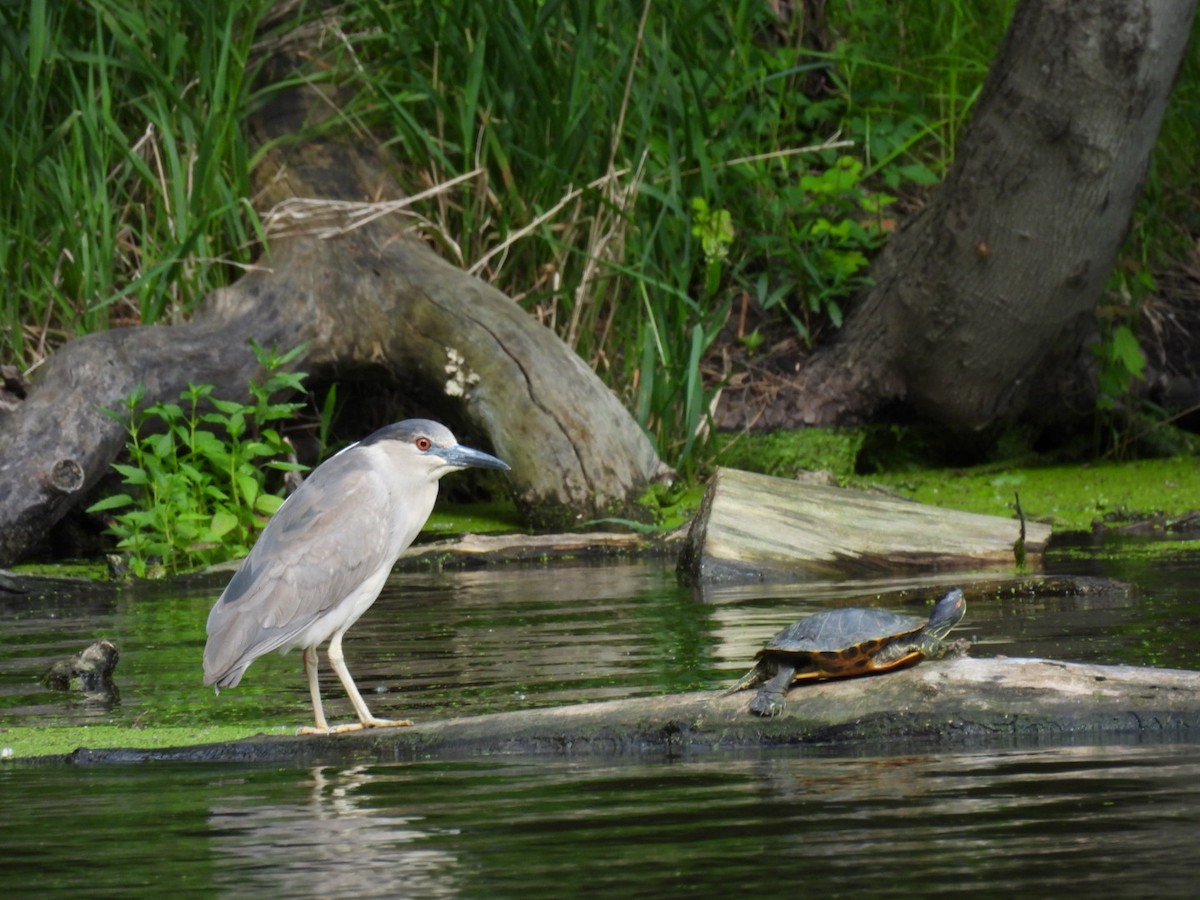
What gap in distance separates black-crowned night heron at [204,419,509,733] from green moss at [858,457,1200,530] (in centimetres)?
396

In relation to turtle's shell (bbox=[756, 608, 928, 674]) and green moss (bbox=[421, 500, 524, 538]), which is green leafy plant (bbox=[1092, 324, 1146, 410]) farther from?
turtle's shell (bbox=[756, 608, 928, 674])

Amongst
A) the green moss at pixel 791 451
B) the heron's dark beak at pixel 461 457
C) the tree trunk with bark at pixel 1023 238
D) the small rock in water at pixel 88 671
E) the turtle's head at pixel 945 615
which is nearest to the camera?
the turtle's head at pixel 945 615

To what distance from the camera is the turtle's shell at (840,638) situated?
3889 millimetres

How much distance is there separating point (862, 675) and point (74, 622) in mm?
3857

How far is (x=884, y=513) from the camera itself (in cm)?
750

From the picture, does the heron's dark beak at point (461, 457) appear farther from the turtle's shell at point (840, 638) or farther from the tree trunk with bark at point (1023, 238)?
the tree trunk with bark at point (1023, 238)

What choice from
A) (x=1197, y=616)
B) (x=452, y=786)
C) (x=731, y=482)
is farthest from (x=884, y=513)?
(x=452, y=786)

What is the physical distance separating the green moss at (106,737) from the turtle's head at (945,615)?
1508 mm

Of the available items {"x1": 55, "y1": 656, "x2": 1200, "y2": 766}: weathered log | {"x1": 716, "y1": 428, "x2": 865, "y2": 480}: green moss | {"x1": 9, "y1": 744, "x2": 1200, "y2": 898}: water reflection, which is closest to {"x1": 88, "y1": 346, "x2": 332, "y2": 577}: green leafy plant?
{"x1": 716, "y1": 428, "x2": 865, "y2": 480}: green moss

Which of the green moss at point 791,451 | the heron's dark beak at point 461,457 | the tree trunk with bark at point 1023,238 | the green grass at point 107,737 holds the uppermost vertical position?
the tree trunk with bark at point 1023,238

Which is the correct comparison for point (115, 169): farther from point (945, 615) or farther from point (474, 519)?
point (945, 615)

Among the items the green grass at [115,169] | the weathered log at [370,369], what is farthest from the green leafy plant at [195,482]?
the green grass at [115,169]

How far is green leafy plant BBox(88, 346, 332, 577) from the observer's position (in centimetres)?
798

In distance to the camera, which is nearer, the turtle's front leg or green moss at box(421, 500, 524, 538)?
the turtle's front leg
